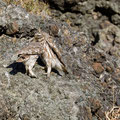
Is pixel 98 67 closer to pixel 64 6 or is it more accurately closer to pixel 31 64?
pixel 31 64

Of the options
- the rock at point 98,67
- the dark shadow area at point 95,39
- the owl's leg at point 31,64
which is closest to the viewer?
the owl's leg at point 31,64

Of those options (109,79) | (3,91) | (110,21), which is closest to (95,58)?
(109,79)

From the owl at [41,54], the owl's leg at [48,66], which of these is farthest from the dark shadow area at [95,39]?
the owl's leg at [48,66]

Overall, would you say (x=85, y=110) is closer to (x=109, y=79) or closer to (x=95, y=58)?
(x=109, y=79)

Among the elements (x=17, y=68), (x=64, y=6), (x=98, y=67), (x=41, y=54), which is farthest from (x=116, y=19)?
(x=17, y=68)

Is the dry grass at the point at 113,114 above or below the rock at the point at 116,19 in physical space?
below

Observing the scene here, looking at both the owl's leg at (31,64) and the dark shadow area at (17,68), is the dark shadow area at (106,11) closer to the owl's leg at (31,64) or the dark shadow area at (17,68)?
the dark shadow area at (17,68)
